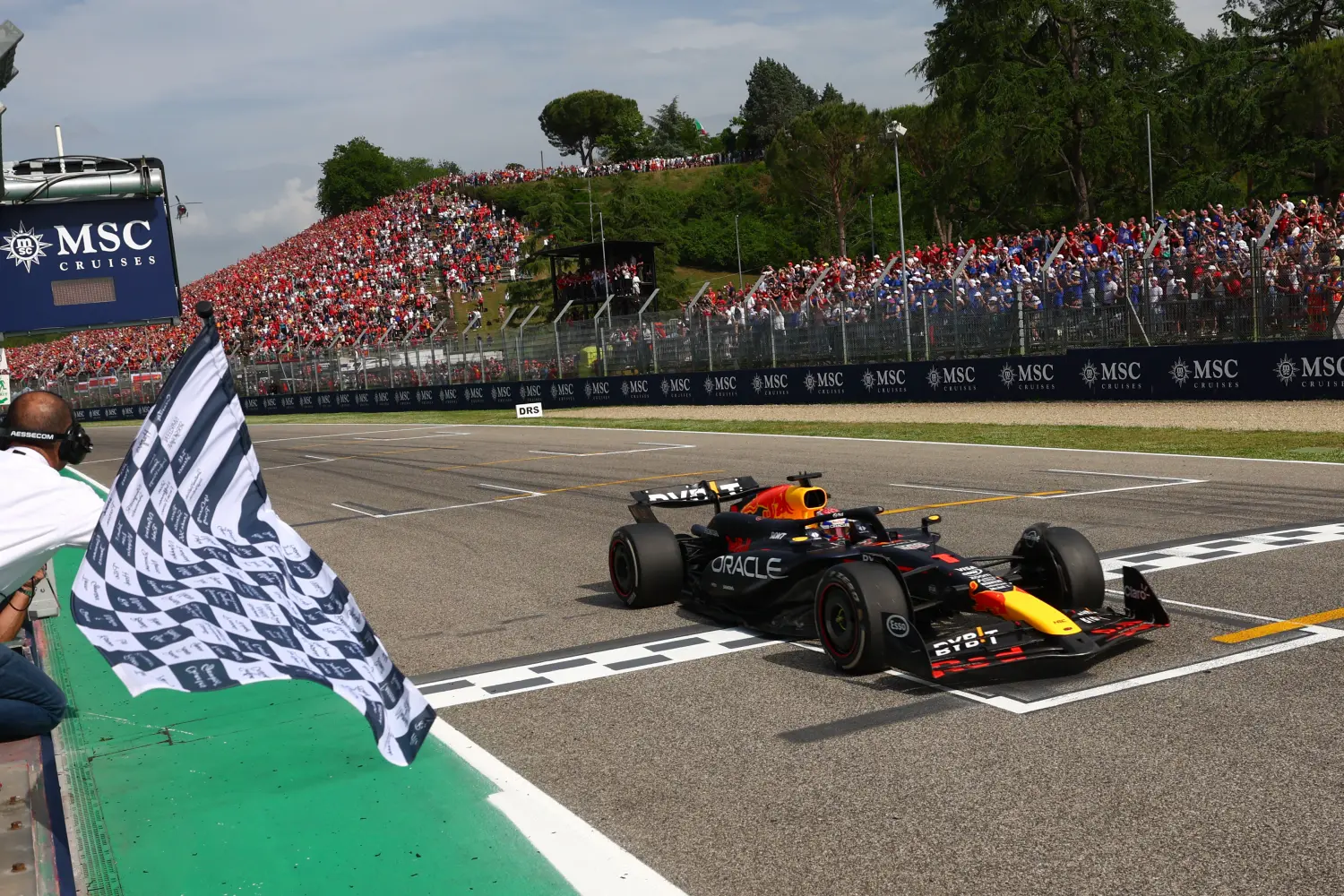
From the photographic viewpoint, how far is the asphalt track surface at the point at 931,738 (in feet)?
13.5

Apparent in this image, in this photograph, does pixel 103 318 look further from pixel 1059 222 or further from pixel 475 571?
pixel 1059 222

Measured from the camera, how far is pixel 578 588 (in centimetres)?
954

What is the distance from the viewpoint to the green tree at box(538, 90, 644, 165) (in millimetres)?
156250

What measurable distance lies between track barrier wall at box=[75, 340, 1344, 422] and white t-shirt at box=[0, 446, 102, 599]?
63.6 feet

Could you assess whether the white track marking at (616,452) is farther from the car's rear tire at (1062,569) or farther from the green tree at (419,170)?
the green tree at (419,170)

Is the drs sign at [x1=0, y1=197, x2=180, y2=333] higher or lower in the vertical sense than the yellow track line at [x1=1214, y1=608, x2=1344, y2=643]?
higher

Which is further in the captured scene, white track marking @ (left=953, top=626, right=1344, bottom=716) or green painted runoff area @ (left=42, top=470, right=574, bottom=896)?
white track marking @ (left=953, top=626, right=1344, bottom=716)

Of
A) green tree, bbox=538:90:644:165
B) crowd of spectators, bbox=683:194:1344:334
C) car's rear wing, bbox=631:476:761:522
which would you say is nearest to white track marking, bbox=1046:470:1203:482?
car's rear wing, bbox=631:476:761:522

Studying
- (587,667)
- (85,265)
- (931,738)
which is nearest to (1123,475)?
(587,667)

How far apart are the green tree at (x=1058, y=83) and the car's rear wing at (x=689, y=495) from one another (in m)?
39.2

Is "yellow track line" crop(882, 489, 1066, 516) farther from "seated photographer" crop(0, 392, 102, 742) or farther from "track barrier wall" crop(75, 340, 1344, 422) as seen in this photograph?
"track barrier wall" crop(75, 340, 1344, 422)

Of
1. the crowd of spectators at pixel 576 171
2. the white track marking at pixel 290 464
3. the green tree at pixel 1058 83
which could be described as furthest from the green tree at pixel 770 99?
the white track marking at pixel 290 464

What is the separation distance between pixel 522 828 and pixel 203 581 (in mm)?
1609

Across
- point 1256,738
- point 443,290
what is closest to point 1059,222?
point 443,290
